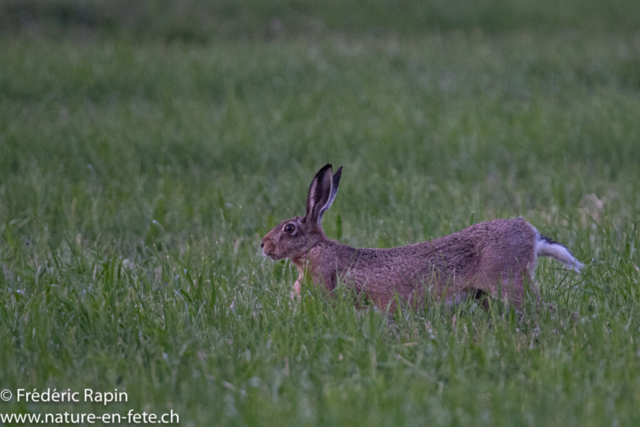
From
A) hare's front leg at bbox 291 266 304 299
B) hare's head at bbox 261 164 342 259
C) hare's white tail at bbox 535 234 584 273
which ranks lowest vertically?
hare's front leg at bbox 291 266 304 299

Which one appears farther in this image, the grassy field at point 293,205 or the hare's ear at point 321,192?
the hare's ear at point 321,192

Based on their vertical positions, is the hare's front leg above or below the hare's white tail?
below

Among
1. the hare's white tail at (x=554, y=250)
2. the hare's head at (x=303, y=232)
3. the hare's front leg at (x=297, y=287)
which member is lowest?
the hare's front leg at (x=297, y=287)

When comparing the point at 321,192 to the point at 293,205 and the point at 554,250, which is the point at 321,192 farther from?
the point at 293,205

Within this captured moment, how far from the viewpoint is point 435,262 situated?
4.23 meters

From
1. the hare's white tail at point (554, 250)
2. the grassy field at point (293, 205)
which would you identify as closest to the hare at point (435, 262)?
the hare's white tail at point (554, 250)

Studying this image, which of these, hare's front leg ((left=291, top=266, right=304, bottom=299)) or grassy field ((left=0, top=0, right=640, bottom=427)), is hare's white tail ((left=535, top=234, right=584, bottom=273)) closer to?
grassy field ((left=0, top=0, right=640, bottom=427))

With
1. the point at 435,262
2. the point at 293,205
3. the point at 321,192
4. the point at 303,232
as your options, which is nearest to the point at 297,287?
the point at 303,232

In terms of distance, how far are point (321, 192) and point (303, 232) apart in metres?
0.28

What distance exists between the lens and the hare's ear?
15.3 feet

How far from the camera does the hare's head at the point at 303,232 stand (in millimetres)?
4734

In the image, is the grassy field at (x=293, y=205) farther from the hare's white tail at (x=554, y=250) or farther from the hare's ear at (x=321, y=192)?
the hare's ear at (x=321, y=192)

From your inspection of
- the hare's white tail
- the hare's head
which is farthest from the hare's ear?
the hare's white tail

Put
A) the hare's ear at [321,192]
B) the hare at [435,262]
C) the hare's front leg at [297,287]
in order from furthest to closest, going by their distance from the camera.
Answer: the hare's ear at [321,192]
the hare's front leg at [297,287]
the hare at [435,262]
